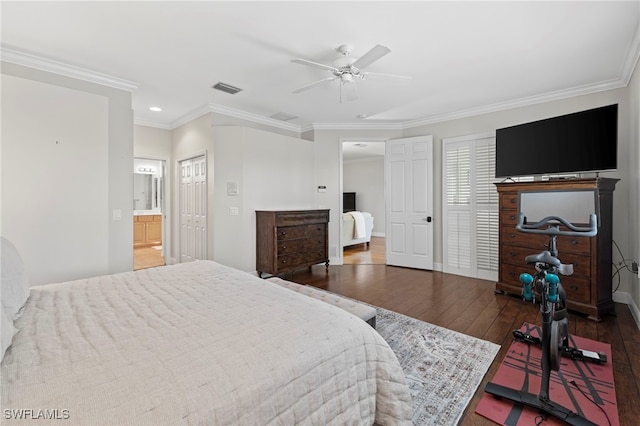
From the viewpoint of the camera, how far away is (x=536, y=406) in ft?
5.29

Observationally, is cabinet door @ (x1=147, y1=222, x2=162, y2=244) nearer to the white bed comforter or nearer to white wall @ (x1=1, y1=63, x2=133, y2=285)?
white wall @ (x1=1, y1=63, x2=133, y2=285)

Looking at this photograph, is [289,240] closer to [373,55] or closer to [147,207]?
[373,55]

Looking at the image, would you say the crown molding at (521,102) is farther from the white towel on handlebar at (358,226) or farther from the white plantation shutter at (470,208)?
the white towel on handlebar at (358,226)

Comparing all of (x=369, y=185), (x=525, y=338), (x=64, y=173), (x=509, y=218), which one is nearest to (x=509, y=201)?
(x=509, y=218)

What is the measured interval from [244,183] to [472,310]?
3.47m

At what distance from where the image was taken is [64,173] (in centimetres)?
304

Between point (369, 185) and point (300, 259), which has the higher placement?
point (369, 185)

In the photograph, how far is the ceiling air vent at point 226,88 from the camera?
143 inches

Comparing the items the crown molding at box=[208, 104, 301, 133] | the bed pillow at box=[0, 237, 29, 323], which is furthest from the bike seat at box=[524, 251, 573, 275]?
the crown molding at box=[208, 104, 301, 133]

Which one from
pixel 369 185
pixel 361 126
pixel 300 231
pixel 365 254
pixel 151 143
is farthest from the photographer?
pixel 369 185

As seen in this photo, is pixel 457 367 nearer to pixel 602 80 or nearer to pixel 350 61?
pixel 350 61

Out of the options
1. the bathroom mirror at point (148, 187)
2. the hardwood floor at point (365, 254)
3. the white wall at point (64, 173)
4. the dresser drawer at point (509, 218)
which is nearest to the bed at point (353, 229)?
the hardwood floor at point (365, 254)

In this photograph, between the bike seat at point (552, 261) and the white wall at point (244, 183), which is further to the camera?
the white wall at point (244, 183)

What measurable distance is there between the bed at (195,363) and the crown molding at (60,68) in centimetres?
268
